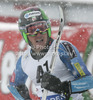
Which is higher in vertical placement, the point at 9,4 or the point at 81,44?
the point at 9,4

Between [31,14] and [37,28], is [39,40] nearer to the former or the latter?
[37,28]

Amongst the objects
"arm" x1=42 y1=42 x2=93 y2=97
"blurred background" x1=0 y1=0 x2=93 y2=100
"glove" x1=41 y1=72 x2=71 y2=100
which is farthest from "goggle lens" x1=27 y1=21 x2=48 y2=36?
"blurred background" x1=0 y1=0 x2=93 y2=100

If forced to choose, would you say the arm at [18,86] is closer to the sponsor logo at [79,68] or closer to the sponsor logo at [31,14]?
the sponsor logo at [31,14]

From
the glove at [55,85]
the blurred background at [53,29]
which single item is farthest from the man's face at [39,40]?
the blurred background at [53,29]

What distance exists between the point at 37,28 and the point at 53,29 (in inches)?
58.4

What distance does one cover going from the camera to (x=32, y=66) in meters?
2.44

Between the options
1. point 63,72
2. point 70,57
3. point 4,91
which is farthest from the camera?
point 4,91

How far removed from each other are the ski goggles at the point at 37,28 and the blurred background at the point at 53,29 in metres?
1.35

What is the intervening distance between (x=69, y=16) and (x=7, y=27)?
861 millimetres

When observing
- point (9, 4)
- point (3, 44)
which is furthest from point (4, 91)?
point (9, 4)

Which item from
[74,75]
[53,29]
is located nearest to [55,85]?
[74,75]

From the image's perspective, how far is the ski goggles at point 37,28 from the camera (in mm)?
2332

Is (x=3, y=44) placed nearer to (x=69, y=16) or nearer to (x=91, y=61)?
(x=69, y=16)

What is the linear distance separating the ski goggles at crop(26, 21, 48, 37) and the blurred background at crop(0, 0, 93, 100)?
135cm
